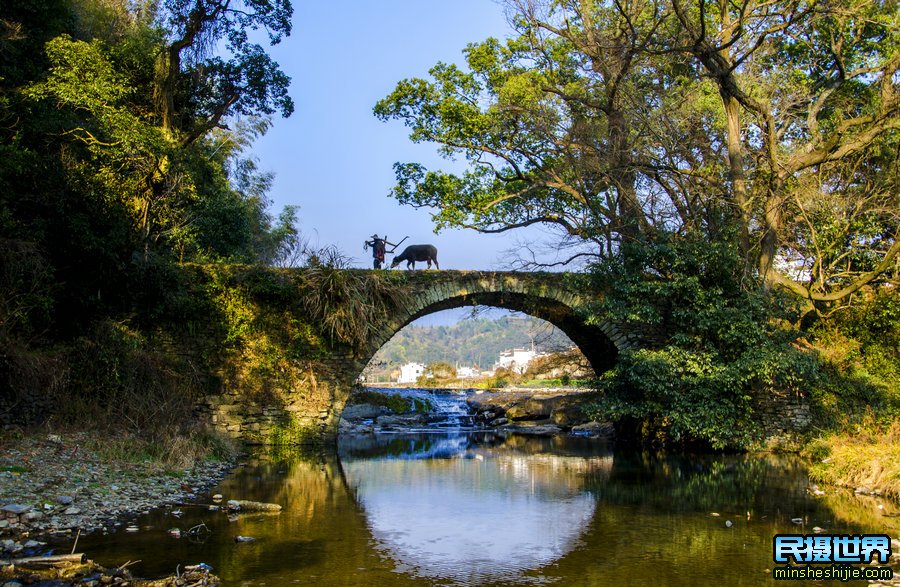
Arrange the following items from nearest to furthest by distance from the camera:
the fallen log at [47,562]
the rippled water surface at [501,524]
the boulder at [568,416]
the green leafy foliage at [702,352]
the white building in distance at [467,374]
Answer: the fallen log at [47,562] → the rippled water surface at [501,524] → the green leafy foliage at [702,352] → the boulder at [568,416] → the white building in distance at [467,374]

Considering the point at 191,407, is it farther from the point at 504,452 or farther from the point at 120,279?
the point at 504,452

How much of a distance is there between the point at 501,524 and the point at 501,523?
0.06m

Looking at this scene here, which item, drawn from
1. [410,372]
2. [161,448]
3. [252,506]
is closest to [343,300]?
[161,448]

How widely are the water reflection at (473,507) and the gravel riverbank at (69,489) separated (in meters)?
2.64

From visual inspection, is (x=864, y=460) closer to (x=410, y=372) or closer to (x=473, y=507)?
(x=473, y=507)

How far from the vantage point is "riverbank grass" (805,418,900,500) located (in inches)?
388

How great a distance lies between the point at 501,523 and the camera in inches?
320

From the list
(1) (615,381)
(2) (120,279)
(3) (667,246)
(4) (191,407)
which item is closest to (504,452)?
(1) (615,381)

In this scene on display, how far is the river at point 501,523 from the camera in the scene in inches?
241

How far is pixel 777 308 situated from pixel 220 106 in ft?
52.4

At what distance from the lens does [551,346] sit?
22969 mm

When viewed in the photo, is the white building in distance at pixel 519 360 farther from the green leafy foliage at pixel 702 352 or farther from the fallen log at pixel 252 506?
the fallen log at pixel 252 506

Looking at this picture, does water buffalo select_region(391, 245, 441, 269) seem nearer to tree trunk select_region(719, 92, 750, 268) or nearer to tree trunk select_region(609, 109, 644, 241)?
tree trunk select_region(609, 109, 644, 241)

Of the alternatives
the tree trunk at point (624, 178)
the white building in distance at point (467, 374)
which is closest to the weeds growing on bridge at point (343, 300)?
the tree trunk at point (624, 178)
